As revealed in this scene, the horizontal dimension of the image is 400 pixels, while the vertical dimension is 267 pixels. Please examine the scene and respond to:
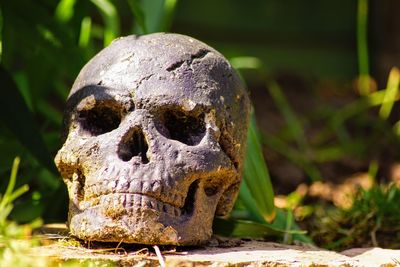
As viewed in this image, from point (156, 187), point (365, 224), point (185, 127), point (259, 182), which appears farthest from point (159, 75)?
point (365, 224)

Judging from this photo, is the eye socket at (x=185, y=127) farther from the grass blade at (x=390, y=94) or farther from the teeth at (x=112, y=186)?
the grass blade at (x=390, y=94)

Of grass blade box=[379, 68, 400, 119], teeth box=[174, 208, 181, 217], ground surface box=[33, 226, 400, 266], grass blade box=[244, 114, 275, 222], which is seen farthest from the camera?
grass blade box=[379, 68, 400, 119]

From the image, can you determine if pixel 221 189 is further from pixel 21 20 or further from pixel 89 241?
pixel 21 20

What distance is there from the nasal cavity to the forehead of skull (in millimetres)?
76

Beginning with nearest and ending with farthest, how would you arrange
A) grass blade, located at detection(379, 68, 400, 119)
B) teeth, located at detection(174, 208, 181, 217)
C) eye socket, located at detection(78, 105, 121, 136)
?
teeth, located at detection(174, 208, 181, 217) → eye socket, located at detection(78, 105, 121, 136) → grass blade, located at detection(379, 68, 400, 119)

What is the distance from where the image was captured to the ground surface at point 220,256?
5.89ft

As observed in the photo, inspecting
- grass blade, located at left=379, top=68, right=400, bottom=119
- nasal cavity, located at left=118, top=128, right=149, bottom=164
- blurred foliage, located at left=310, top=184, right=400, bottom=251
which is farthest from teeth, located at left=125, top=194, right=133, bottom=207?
grass blade, located at left=379, top=68, right=400, bottom=119

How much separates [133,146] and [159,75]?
19 cm

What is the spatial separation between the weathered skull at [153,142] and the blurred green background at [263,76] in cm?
46

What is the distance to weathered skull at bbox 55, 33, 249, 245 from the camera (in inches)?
74.5

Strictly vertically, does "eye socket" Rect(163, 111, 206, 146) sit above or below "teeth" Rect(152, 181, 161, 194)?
above

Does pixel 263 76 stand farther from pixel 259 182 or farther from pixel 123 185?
pixel 123 185

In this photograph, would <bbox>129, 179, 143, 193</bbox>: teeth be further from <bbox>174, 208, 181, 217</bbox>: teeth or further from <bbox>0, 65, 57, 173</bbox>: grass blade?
<bbox>0, 65, 57, 173</bbox>: grass blade

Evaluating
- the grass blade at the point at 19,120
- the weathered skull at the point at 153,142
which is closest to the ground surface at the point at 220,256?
the weathered skull at the point at 153,142
